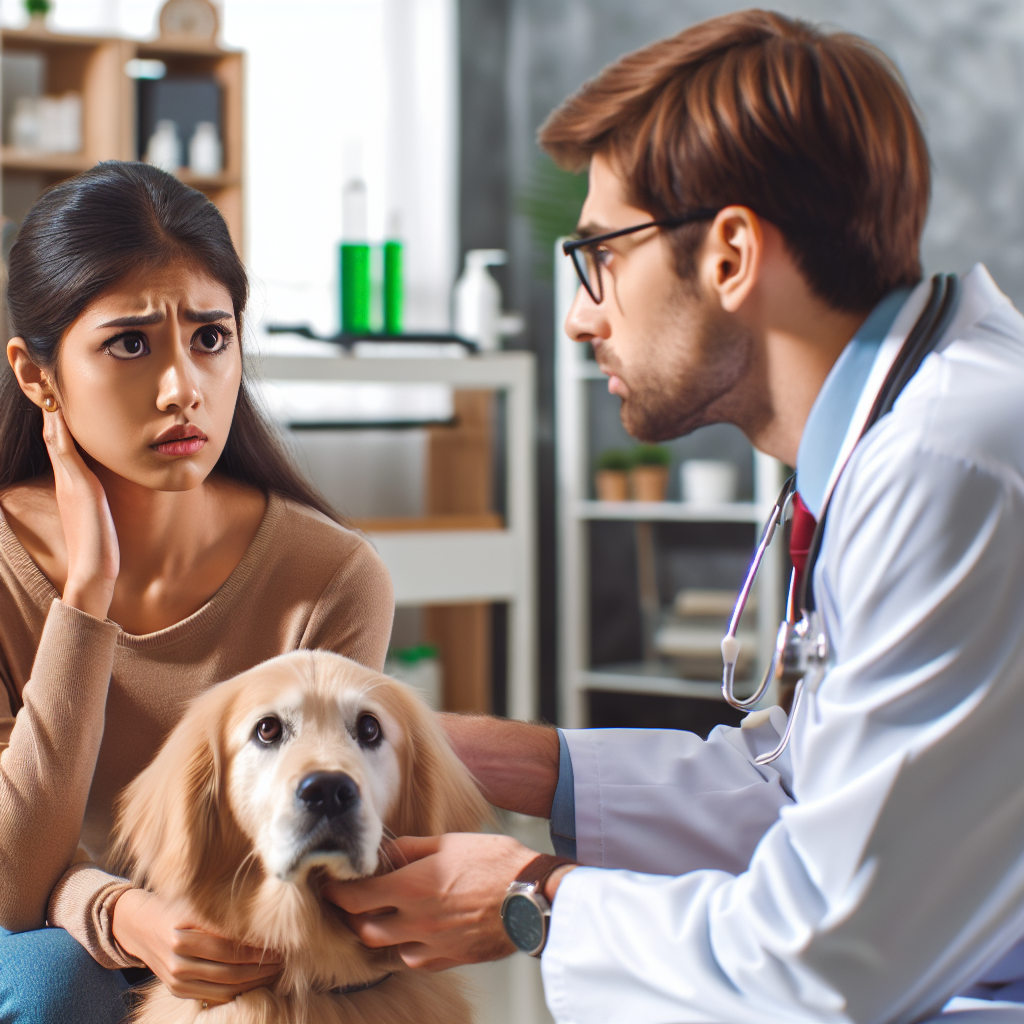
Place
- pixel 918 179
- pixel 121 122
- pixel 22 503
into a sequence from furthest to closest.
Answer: pixel 121 122, pixel 22 503, pixel 918 179

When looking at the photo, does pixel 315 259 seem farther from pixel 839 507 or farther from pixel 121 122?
pixel 839 507

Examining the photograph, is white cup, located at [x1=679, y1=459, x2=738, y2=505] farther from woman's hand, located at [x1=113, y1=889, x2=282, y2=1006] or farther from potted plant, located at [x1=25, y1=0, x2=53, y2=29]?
woman's hand, located at [x1=113, y1=889, x2=282, y2=1006]

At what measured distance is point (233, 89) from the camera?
3.26m

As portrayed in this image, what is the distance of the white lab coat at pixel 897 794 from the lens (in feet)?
2.64

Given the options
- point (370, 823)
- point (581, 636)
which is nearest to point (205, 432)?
point (370, 823)

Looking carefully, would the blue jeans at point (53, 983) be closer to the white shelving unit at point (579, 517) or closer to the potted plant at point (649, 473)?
the white shelving unit at point (579, 517)

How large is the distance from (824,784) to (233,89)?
2.96 m

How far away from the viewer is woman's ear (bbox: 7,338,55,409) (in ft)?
4.00

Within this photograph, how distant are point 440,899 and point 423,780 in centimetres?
12

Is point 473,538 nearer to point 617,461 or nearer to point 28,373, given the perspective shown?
point 617,461

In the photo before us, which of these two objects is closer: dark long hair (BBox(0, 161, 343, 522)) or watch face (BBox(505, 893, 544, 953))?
watch face (BBox(505, 893, 544, 953))

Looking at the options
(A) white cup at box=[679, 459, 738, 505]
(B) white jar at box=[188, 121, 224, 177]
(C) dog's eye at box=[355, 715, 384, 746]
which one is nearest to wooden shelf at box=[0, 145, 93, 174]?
(B) white jar at box=[188, 121, 224, 177]

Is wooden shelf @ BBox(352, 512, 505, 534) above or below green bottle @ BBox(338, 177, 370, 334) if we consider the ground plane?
below

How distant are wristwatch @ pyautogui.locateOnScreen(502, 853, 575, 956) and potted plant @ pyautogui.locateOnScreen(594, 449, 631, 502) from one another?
262 cm
